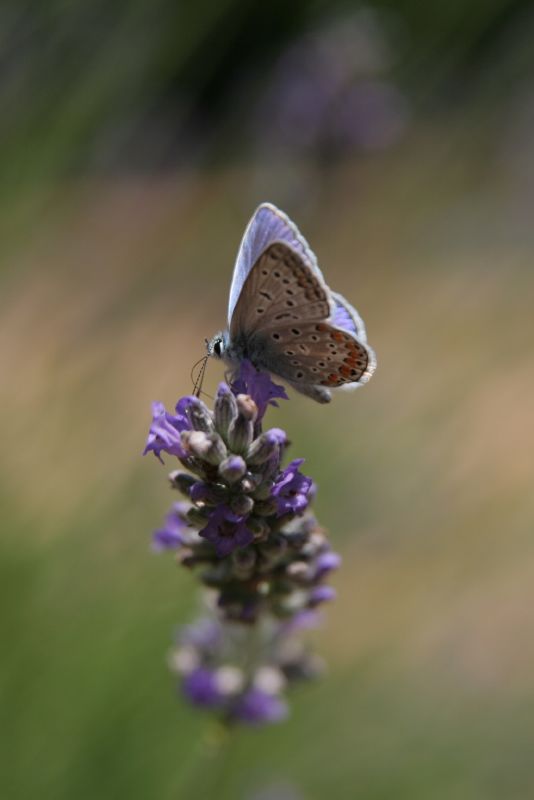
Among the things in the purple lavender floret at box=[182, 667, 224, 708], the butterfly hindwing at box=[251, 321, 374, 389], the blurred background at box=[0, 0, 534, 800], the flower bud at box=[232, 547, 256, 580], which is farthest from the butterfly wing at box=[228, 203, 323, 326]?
the blurred background at box=[0, 0, 534, 800]

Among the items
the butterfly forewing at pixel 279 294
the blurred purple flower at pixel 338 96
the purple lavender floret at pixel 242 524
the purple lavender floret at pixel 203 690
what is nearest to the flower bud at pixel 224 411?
the purple lavender floret at pixel 242 524

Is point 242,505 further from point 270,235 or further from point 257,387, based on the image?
point 270,235

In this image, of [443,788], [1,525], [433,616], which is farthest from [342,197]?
[443,788]

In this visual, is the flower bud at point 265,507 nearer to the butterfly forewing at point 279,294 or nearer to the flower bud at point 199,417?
the flower bud at point 199,417

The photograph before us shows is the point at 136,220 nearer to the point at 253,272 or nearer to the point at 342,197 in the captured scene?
the point at 342,197

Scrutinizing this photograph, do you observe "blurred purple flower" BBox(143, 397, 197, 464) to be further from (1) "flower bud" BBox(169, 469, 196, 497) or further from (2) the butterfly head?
(2) the butterfly head

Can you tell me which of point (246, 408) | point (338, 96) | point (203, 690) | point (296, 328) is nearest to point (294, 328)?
point (296, 328)
